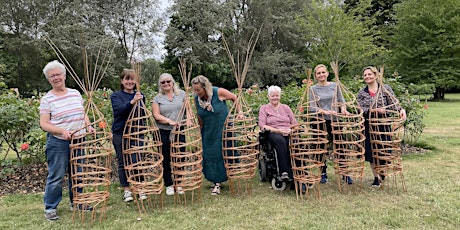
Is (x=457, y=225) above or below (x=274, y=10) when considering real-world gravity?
below

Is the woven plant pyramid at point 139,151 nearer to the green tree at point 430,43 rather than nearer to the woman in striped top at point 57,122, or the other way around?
the woman in striped top at point 57,122

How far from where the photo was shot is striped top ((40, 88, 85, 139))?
3.09 meters

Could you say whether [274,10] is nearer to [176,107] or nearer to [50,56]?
[50,56]

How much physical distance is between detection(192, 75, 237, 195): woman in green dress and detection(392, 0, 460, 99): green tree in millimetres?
17346

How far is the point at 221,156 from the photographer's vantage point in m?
3.96

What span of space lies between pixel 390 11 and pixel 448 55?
8.27 m

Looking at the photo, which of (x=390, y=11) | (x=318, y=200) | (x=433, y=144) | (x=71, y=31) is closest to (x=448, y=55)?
(x=390, y=11)

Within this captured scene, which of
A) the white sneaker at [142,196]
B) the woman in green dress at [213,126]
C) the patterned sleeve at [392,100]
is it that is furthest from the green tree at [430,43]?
the white sneaker at [142,196]

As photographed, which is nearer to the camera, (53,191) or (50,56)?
(53,191)

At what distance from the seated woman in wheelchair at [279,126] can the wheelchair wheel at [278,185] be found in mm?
177

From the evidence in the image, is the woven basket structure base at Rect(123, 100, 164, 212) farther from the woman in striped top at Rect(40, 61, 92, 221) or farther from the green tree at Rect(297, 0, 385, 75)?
the green tree at Rect(297, 0, 385, 75)

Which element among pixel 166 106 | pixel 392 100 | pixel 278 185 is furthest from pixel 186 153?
pixel 392 100

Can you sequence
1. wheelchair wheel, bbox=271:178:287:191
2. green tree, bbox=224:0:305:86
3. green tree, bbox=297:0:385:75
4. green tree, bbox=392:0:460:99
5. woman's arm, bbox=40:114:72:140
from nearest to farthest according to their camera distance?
woman's arm, bbox=40:114:72:140 → wheelchair wheel, bbox=271:178:287:191 → green tree, bbox=392:0:460:99 → green tree, bbox=297:0:385:75 → green tree, bbox=224:0:305:86

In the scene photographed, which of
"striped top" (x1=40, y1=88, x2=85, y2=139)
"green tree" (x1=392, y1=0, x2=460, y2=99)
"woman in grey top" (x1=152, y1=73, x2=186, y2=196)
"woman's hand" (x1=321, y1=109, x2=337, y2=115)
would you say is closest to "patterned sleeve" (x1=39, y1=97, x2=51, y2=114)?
"striped top" (x1=40, y1=88, x2=85, y2=139)
